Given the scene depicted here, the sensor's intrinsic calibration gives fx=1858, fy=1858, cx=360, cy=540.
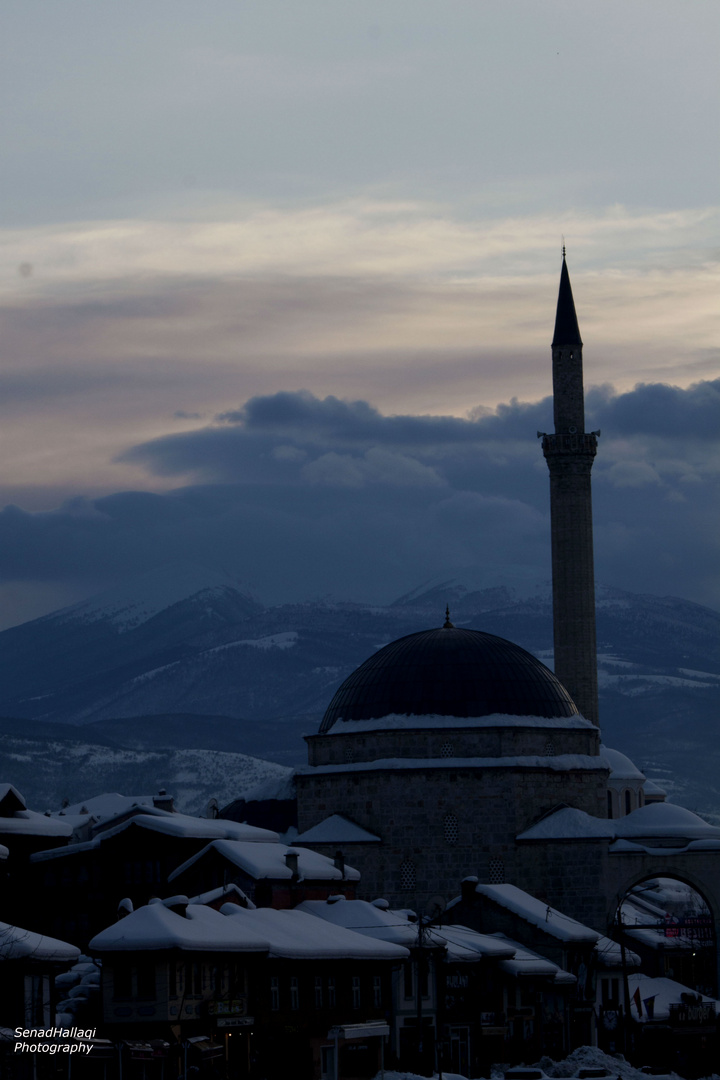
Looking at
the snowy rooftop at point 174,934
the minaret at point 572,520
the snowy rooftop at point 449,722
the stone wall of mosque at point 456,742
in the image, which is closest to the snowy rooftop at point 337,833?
the stone wall of mosque at point 456,742

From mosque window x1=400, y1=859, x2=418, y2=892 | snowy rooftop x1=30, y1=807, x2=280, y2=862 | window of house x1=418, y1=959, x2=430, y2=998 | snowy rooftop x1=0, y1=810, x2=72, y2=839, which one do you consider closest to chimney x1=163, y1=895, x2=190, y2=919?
window of house x1=418, y1=959, x2=430, y2=998

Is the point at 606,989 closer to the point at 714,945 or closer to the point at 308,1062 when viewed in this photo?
the point at 714,945

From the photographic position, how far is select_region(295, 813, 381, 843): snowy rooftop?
6519cm

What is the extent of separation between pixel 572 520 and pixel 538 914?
2352cm

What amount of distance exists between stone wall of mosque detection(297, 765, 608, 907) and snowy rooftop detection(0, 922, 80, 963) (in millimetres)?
21012

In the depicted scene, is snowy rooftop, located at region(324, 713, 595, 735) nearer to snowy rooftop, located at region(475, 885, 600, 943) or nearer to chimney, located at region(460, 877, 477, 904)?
snowy rooftop, located at region(475, 885, 600, 943)

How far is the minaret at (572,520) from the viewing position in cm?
7838

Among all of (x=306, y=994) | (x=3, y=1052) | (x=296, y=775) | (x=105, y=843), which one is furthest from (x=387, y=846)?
(x=3, y=1052)

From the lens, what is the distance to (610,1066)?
176 feet

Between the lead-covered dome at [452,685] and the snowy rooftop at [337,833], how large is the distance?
4.15m

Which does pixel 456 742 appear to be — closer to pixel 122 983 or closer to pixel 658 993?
pixel 658 993

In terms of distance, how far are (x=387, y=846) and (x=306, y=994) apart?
17107mm

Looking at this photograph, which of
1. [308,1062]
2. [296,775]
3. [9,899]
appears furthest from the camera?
[296,775]

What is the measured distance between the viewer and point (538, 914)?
200 feet
